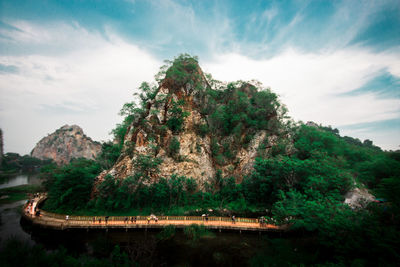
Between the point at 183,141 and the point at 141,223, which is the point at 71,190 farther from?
the point at 183,141

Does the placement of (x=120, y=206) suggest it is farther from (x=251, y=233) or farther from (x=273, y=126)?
(x=273, y=126)

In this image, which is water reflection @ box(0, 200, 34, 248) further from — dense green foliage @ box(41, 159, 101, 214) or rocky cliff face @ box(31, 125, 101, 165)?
rocky cliff face @ box(31, 125, 101, 165)

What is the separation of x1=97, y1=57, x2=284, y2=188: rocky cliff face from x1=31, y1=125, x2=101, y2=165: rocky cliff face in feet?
264

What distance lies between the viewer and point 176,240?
1564 centimetres

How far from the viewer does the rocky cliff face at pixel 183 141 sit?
25578 mm

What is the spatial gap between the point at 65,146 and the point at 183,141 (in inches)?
3600

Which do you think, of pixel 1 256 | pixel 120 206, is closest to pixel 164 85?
pixel 120 206

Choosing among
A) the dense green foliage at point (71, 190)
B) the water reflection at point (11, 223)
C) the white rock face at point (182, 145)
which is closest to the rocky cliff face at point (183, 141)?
the white rock face at point (182, 145)

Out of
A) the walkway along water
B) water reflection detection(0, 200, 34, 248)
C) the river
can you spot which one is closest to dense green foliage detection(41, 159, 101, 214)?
the walkway along water

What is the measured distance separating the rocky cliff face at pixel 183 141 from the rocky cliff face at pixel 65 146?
264ft

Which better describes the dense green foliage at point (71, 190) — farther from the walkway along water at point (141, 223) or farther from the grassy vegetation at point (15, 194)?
the grassy vegetation at point (15, 194)

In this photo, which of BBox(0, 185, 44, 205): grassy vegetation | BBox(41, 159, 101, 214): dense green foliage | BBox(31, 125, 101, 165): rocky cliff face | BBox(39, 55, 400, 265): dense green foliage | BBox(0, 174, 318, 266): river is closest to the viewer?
BBox(39, 55, 400, 265): dense green foliage

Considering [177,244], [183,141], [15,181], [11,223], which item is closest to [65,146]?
[15,181]

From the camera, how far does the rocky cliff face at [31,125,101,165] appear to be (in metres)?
87.7
